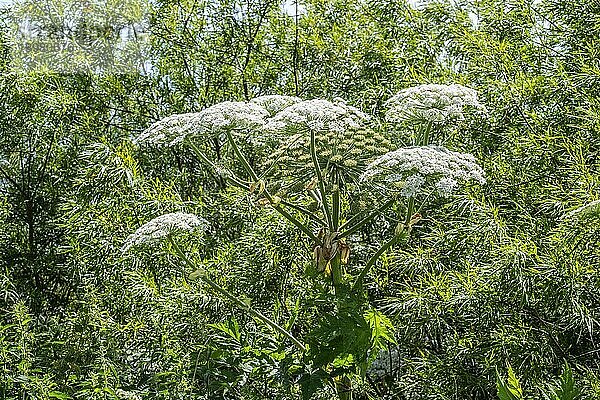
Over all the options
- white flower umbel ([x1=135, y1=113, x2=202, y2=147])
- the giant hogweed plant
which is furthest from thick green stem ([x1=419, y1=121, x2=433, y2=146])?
white flower umbel ([x1=135, y1=113, x2=202, y2=147])

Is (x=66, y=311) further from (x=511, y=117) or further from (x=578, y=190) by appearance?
(x=578, y=190)

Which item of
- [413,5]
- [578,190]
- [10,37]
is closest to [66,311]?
[10,37]

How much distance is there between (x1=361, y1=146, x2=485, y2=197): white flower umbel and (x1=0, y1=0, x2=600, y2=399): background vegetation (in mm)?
301

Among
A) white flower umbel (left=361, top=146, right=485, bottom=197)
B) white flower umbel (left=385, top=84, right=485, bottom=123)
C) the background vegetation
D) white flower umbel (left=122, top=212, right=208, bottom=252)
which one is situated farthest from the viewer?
the background vegetation

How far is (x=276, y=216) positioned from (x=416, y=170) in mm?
1299

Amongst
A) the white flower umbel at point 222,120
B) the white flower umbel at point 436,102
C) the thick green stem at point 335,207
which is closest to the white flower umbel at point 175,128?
the white flower umbel at point 222,120

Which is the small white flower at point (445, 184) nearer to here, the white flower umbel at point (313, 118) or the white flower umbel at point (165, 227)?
the white flower umbel at point (313, 118)

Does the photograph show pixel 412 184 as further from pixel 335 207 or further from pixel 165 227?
pixel 165 227

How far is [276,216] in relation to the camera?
2.99m

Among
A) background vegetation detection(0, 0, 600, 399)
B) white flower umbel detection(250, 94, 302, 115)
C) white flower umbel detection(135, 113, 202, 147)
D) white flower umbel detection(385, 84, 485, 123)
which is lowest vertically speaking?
background vegetation detection(0, 0, 600, 399)

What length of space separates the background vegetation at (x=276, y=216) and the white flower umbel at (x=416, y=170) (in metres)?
0.30

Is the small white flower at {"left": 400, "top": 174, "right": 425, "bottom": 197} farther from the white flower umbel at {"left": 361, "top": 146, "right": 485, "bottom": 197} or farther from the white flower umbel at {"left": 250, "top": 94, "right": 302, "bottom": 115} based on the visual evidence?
the white flower umbel at {"left": 250, "top": 94, "right": 302, "bottom": 115}

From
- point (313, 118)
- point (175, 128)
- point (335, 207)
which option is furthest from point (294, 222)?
point (175, 128)

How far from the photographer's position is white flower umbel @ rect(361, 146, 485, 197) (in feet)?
5.59
